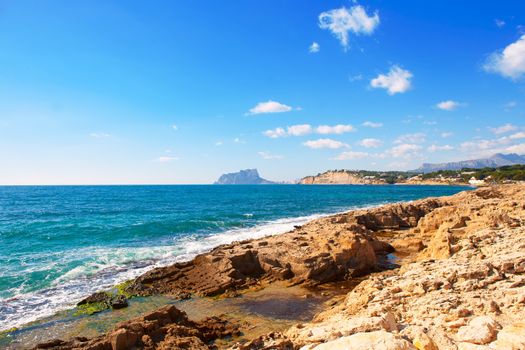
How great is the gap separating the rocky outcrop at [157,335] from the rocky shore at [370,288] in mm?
35

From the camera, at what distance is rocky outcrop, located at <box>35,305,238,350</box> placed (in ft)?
34.1

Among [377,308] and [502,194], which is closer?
[377,308]

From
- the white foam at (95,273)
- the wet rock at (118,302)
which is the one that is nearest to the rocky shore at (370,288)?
the wet rock at (118,302)

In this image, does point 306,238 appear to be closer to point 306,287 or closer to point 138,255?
point 306,287

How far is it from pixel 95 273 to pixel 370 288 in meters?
18.0

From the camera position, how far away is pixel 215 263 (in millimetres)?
19828

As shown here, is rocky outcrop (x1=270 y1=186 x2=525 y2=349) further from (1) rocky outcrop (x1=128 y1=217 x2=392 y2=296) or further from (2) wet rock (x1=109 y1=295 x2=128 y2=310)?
(2) wet rock (x1=109 y1=295 x2=128 y2=310)

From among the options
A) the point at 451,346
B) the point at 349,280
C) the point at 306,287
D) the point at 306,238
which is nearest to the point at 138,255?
the point at 306,238

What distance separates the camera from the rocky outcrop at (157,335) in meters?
10.4

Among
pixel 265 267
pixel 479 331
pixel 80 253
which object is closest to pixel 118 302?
pixel 265 267

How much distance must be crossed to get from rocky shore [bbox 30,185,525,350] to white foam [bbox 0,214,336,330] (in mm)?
2825

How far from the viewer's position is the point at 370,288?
38.7 ft

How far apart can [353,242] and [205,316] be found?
9761 millimetres

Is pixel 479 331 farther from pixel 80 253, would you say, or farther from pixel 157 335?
pixel 80 253
